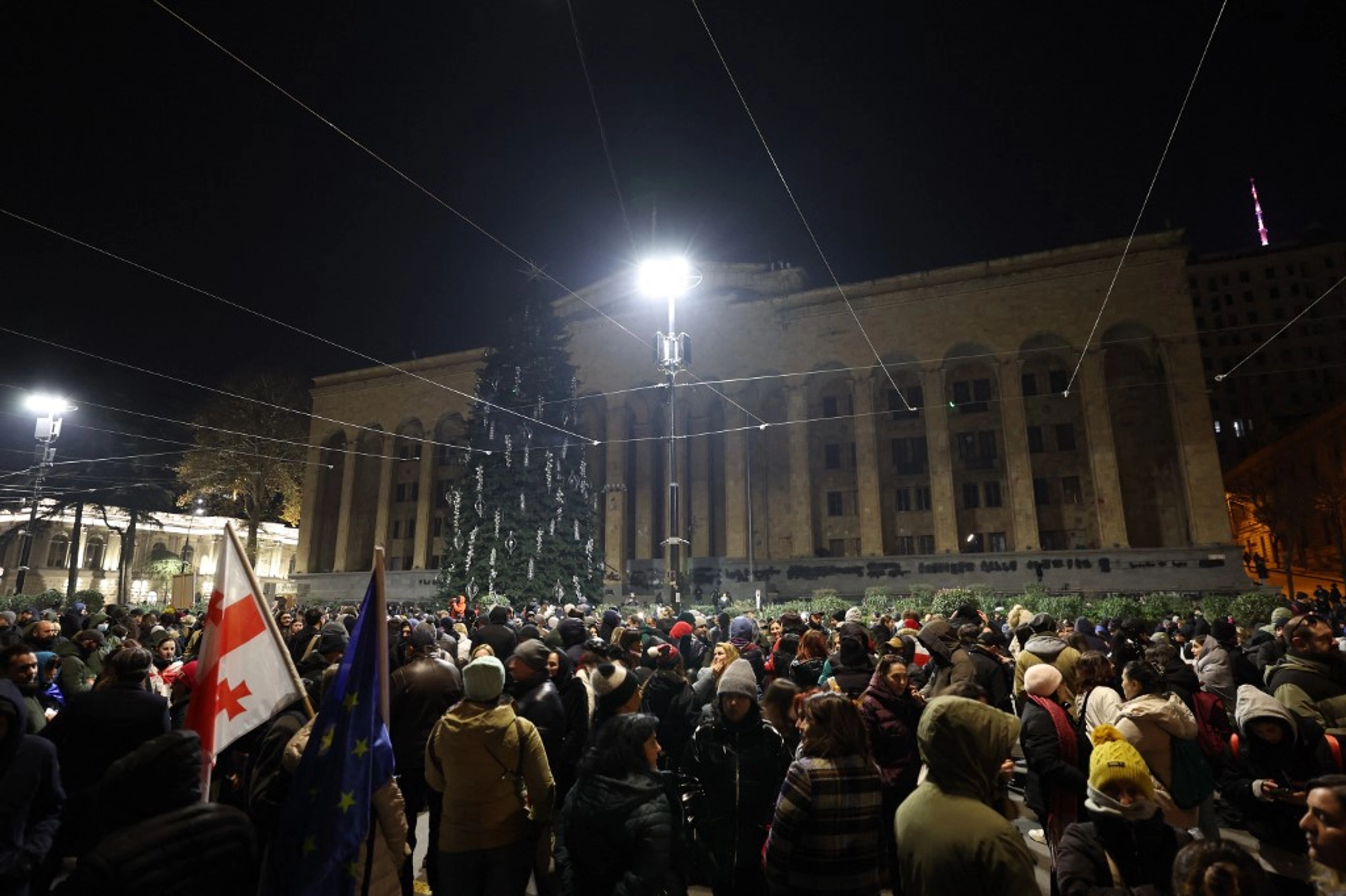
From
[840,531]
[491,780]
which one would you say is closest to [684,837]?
[491,780]

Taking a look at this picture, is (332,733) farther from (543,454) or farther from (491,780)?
(543,454)

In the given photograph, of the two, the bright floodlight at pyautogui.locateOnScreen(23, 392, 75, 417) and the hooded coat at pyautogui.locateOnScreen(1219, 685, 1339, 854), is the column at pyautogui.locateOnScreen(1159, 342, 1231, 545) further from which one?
the bright floodlight at pyautogui.locateOnScreen(23, 392, 75, 417)

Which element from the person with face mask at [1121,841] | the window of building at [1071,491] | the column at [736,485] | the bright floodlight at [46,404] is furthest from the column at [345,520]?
the person with face mask at [1121,841]

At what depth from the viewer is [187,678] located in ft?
19.5

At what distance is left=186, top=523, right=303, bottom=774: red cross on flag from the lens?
3.58 meters

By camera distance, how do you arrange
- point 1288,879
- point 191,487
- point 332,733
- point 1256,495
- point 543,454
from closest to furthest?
point 332,733 < point 1288,879 < point 543,454 < point 191,487 < point 1256,495

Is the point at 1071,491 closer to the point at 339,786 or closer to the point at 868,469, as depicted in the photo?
the point at 868,469

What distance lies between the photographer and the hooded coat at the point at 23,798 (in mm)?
3451

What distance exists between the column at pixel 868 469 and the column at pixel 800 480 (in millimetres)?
2342

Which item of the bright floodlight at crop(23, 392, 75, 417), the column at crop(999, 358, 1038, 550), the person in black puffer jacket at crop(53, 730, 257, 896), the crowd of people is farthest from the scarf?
the column at crop(999, 358, 1038, 550)

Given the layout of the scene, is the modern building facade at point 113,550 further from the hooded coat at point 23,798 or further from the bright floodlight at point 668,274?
the hooded coat at point 23,798

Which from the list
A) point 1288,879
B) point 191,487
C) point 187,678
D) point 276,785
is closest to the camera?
point 276,785

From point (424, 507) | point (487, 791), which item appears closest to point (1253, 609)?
point (487, 791)

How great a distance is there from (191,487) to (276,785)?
39508 mm
